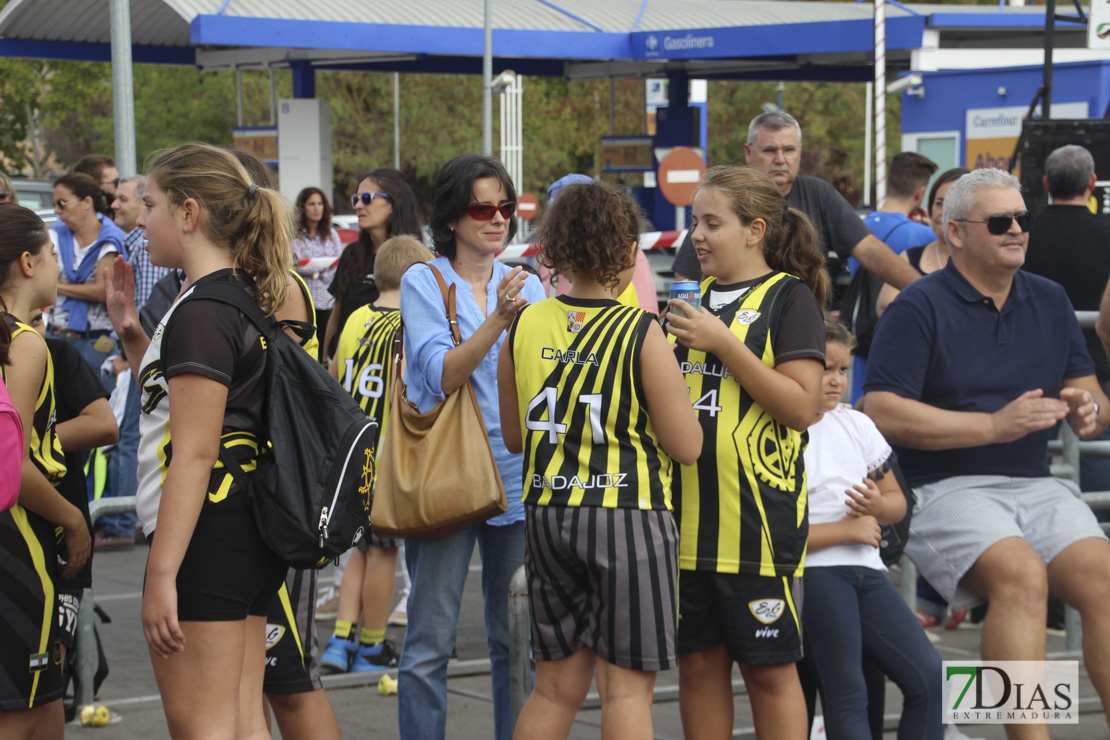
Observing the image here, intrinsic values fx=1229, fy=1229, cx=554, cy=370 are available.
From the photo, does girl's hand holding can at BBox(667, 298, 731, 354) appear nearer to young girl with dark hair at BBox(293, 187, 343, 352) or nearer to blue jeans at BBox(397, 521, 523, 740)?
blue jeans at BBox(397, 521, 523, 740)

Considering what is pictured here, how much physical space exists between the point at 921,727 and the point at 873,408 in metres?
1.13

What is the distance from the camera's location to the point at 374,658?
5.57 meters

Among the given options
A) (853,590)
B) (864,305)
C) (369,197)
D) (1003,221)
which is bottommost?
(853,590)

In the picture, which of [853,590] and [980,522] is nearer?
[853,590]

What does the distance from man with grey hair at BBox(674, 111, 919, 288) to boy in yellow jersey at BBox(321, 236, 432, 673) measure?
161 cm

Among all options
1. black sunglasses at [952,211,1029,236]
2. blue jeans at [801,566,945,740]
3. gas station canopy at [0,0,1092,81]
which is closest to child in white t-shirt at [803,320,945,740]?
blue jeans at [801,566,945,740]

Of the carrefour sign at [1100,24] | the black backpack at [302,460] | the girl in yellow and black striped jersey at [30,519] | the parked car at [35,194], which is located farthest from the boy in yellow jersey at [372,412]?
the parked car at [35,194]

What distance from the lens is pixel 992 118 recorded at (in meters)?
18.1

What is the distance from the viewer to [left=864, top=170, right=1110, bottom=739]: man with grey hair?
4.16 meters

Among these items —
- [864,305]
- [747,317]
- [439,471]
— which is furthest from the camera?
[864,305]

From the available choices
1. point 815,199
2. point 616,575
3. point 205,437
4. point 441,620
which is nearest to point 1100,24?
point 815,199

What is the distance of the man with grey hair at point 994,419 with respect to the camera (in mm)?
4156

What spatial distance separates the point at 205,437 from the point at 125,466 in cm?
576

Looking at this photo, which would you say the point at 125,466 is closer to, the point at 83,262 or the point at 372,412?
the point at 83,262
